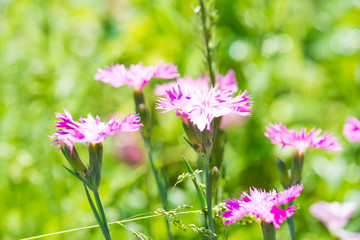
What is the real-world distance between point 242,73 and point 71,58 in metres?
0.67

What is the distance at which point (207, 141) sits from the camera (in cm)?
49

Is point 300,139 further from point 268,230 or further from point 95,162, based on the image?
point 95,162

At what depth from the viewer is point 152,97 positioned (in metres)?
1.70

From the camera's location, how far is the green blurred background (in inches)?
44.6

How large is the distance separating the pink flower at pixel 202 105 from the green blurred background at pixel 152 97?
384 millimetres

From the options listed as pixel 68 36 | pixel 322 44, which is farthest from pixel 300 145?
pixel 68 36

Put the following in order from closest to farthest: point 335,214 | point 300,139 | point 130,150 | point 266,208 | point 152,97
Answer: point 266,208 → point 300,139 → point 335,214 → point 130,150 → point 152,97

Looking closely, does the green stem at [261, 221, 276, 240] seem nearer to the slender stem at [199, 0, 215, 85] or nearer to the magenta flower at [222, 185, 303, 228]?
the magenta flower at [222, 185, 303, 228]

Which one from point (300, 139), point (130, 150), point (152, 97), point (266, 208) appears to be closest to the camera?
point (266, 208)

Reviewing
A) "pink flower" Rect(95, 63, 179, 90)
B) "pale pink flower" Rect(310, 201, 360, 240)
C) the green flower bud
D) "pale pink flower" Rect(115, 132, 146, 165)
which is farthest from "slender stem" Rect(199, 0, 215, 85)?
"pale pink flower" Rect(115, 132, 146, 165)

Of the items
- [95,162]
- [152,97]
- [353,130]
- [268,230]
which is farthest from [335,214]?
[152,97]

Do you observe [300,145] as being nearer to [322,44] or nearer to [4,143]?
[4,143]

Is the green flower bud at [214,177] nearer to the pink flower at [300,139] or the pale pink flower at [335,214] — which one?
the pink flower at [300,139]

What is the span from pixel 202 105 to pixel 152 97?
4.06ft
